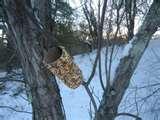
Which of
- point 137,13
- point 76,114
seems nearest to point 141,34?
point 76,114

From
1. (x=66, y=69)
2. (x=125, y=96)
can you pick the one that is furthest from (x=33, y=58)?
(x=125, y=96)

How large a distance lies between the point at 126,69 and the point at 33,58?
0.66 meters

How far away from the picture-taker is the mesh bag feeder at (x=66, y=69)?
2406 millimetres

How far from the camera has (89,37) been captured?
39.7 ft

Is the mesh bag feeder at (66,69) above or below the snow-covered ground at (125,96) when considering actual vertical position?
above

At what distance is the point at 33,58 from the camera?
2.68 m

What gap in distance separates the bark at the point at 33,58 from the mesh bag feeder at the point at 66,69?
19 centimetres

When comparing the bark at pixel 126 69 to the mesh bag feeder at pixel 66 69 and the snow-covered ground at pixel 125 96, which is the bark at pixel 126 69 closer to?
the mesh bag feeder at pixel 66 69

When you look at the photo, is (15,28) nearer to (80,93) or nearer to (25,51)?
(25,51)

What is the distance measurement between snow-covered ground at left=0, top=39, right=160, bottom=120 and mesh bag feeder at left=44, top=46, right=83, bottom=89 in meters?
4.44

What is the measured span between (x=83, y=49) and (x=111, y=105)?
9.35 m

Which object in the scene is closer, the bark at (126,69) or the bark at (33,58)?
the bark at (33,58)

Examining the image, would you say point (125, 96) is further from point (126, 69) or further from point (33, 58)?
point (33, 58)

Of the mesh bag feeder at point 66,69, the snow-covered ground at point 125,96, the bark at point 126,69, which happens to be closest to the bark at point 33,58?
the mesh bag feeder at point 66,69
